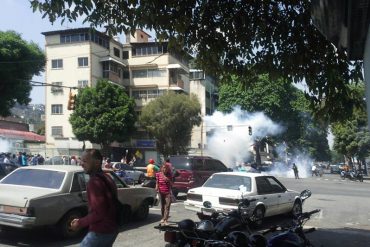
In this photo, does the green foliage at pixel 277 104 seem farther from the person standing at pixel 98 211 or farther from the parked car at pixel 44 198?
the person standing at pixel 98 211

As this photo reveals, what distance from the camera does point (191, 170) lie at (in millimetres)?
18578

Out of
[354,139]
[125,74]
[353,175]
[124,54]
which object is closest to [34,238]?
[353,175]

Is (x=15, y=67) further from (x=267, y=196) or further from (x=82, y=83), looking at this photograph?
(x=267, y=196)

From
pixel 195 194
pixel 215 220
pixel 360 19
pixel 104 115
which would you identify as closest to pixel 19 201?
pixel 215 220

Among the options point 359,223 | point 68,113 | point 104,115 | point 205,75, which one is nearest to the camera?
point 205,75

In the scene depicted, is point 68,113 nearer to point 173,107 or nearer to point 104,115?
point 104,115

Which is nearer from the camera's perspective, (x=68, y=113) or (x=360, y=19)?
(x=360, y=19)

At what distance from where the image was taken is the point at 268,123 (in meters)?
59.9

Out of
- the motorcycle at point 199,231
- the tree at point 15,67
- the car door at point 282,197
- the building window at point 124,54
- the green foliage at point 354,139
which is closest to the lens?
the motorcycle at point 199,231

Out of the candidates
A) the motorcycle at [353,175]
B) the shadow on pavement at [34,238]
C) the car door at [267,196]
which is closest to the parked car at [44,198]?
the shadow on pavement at [34,238]

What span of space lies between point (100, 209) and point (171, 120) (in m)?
45.2

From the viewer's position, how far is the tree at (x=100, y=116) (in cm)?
4756

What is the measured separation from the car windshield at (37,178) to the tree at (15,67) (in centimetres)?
2707

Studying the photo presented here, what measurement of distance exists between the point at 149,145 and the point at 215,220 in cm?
4950
